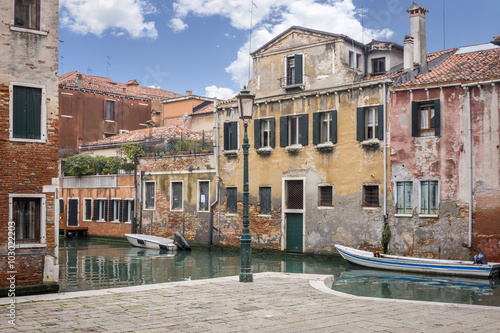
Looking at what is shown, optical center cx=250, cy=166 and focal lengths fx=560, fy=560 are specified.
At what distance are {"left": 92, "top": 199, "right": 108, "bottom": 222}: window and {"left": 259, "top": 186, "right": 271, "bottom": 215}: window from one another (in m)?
11.9

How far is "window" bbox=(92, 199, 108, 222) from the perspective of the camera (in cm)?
3303

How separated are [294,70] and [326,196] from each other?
565 centimetres

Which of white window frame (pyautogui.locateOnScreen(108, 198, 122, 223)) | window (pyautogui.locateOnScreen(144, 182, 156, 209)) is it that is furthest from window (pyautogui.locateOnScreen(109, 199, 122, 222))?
window (pyautogui.locateOnScreen(144, 182, 156, 209))

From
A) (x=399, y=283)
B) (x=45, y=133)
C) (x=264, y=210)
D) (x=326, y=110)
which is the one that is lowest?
(x=399, y=283)

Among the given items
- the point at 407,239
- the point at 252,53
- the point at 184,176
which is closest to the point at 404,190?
the point at 407,239

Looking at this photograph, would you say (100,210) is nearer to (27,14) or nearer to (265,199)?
(265,199)

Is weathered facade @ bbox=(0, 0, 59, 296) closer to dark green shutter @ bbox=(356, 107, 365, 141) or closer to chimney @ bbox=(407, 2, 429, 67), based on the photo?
dark green shutter @ bbox=(356, 107, 365, 141)

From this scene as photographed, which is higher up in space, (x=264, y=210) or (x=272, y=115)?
(x=272, y=115)

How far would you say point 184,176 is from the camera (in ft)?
92.9

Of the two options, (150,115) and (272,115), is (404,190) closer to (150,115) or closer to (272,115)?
(272,115)

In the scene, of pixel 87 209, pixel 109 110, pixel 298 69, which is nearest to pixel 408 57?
pixel 298 69

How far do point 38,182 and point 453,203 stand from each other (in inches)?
533

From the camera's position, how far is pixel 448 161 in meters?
19.4

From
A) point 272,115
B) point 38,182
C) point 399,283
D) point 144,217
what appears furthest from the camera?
point 144,217
